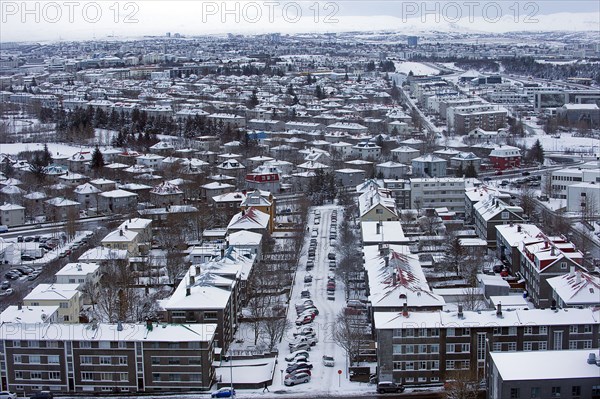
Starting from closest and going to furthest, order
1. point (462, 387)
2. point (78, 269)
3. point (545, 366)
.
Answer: point (545, 366) → point (462, 387) → point (78, 269)

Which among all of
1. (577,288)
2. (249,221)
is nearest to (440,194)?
(249,221)

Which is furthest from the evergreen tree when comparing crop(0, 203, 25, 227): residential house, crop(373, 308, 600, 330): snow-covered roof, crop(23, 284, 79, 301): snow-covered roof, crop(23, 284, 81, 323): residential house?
crop(373, 308, 600, 330): snow-covered roof

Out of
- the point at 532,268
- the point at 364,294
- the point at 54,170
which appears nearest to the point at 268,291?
the point at 364,294

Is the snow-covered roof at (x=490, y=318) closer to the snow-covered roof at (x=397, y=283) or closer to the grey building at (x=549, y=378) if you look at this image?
the snow-covered roof at (x=397, y=283)

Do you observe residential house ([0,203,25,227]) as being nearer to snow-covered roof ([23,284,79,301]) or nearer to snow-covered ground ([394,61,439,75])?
snow-covered roof ([23,284,79,301])

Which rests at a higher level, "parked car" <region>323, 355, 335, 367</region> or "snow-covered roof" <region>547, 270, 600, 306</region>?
"snow-covered roof" <region>547, 270, 600, 306</region>

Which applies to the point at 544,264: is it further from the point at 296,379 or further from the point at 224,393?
the point at 224,393

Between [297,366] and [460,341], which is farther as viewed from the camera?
[297,366]
